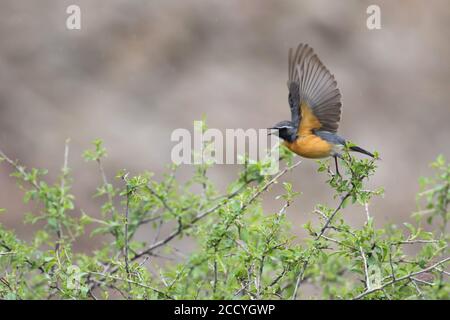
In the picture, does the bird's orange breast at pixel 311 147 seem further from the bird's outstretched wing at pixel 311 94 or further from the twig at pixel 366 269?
the twig at pixel 366 269

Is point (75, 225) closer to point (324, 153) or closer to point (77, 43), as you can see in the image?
point (324, 153)

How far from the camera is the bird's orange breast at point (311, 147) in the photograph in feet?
11.8

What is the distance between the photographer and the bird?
11.5 ft

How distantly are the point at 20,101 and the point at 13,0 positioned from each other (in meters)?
1.54

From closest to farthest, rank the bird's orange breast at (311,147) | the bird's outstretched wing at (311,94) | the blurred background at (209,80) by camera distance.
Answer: the bird's outstretched wing at (311,94) < the bird's orange breast at (311,147) < the blurred background at (209,80)

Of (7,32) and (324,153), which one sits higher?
(7,32)

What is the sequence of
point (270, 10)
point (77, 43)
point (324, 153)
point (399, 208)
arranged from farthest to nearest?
point (270, 10) < point (77, 43) < point (399, 208) < point (324, 153)

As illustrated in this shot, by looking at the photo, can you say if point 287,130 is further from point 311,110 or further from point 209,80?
point 209,80

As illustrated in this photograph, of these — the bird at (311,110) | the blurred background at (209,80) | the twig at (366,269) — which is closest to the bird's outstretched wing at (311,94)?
the bird at (311,110)

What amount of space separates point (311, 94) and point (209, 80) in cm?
559

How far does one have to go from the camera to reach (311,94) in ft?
11.8
